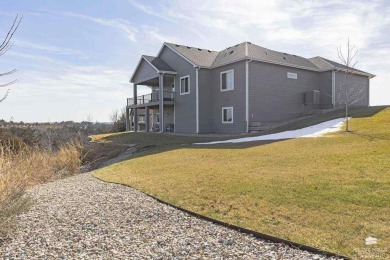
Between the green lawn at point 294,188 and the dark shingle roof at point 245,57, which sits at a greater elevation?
the dark shingle roof at point 245,57

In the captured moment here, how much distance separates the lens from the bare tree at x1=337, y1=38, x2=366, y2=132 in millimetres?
19234

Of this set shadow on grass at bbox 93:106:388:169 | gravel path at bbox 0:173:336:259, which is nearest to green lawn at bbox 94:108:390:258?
gravel path at bbox 0:173:336:259

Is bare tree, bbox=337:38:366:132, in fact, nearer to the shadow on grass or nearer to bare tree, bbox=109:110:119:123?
the shadow on grass

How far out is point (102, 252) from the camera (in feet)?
13.6

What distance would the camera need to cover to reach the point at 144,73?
2923 centimetres

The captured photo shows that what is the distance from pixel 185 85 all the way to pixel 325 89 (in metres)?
11.5

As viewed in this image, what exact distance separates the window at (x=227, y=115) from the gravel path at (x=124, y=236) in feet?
54.2

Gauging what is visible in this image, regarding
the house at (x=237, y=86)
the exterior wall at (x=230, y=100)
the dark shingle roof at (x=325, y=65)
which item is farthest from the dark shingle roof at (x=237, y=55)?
the dark shingle roof at (x=325, y=65)

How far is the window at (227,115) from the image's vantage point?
22.8 m

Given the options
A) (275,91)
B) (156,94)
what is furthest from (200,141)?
(156,94)

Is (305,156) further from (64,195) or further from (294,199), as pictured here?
(64,195)

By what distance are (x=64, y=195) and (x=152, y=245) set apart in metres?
4.29

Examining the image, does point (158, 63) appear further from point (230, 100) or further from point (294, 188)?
point (294, 188)

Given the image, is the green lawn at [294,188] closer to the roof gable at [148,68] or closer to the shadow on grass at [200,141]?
the shadow on grass at [200,141]
